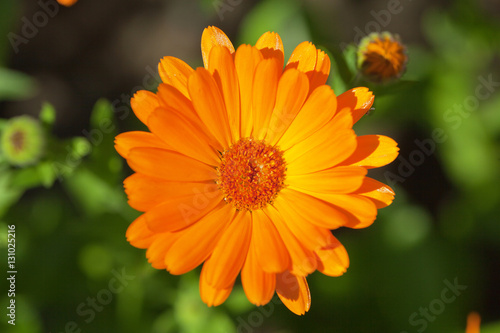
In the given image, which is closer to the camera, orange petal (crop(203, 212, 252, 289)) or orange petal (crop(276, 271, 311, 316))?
orange petal (crop(203, 212, 252, 289))

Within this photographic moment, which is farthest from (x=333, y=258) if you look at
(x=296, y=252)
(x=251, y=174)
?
(x=251, y=174)

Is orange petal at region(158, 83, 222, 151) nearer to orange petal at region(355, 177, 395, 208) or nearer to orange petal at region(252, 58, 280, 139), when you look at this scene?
orange petal at region(252, 58, 280, 139)

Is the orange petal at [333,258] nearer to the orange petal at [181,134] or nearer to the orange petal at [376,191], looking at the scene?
the orange petal at [376,191]

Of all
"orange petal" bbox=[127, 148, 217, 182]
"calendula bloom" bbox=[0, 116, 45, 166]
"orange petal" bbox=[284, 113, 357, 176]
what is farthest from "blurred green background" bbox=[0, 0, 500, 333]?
"orange petal" bbox=[284, 113, 357, 176]

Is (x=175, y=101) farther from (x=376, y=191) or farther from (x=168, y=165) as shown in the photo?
(x=376, y=191)

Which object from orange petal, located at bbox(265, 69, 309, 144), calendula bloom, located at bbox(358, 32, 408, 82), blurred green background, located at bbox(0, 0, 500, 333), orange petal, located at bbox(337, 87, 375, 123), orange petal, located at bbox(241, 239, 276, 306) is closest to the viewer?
orange petal, located at bbox(241, 239, 276, 306)

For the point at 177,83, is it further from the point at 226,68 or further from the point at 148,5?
the point at 148,5

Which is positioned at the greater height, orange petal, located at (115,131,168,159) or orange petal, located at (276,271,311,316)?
orange petal, located at (115,131,168,159)
